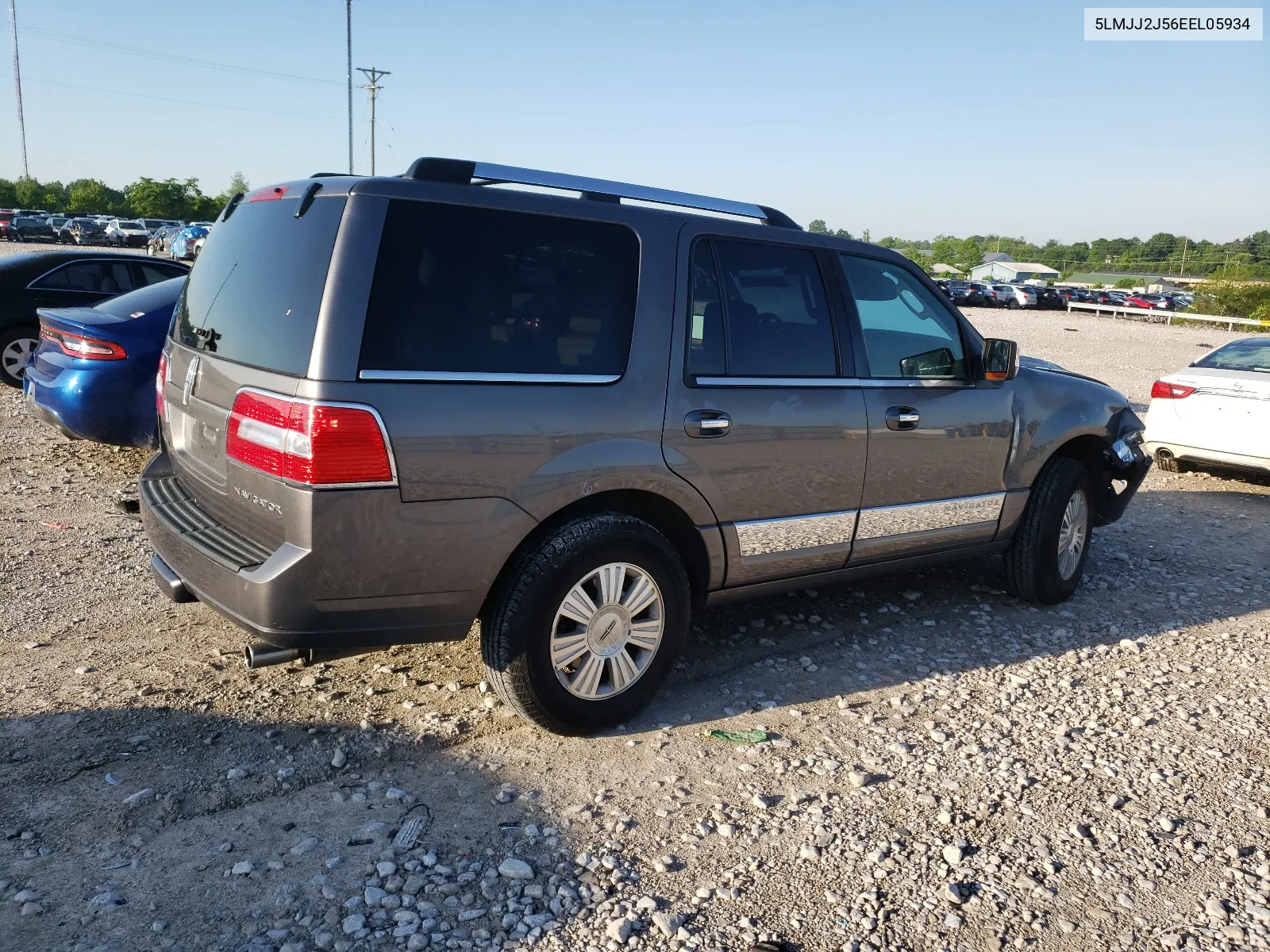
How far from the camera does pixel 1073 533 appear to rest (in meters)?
5.77

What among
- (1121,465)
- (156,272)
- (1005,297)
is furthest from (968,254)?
(1121,465)

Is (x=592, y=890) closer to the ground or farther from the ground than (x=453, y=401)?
closer to the ground

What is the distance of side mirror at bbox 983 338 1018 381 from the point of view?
16.5 feet

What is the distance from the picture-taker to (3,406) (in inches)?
392

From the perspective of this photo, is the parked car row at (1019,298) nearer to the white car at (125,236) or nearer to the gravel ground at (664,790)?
the white car at (125,236)

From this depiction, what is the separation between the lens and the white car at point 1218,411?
8.80 metres

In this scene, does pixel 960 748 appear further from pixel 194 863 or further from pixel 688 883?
pixel 194 863

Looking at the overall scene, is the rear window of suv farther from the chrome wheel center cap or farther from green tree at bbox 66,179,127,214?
green tree at bbox 66,179,127,214

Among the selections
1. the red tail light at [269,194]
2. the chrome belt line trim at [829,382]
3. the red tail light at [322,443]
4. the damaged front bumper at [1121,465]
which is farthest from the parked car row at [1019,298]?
the red tail light at [322,443]

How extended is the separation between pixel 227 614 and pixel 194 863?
81cm

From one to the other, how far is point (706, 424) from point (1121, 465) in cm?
316

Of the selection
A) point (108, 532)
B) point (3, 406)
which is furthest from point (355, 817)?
point (3, 406)

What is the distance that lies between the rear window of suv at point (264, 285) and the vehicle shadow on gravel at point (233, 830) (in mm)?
1408

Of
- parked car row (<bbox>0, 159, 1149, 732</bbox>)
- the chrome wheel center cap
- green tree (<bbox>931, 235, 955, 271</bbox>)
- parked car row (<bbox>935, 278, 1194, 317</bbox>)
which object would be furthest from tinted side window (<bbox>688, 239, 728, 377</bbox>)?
green tree (<bbox>931, 235, 955, 271</bbox>)
